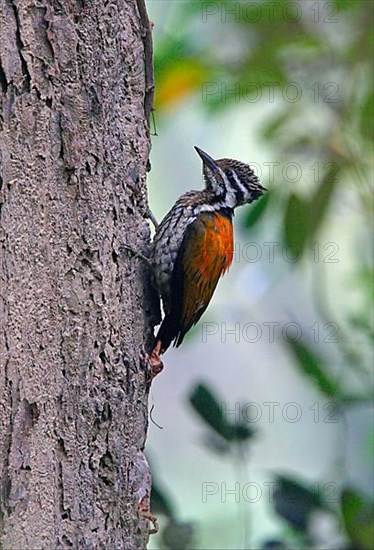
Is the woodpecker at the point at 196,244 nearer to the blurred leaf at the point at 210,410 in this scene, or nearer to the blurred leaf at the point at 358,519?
the blurred leaf at the point at 210,410

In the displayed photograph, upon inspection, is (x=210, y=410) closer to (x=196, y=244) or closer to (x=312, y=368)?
(x=312, y=368)

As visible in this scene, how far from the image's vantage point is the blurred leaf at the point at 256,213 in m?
3.44

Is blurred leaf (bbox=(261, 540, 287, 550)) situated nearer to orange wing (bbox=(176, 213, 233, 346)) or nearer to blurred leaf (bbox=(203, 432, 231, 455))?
blurred leaf (bbox=(203, 432, 231, 455))

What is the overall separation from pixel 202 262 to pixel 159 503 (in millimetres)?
734

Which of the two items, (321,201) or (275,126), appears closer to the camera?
(321,201)

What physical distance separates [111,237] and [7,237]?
357mm

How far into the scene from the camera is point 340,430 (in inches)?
137

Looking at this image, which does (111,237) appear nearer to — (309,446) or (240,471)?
(240,471)

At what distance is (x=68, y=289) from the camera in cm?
229

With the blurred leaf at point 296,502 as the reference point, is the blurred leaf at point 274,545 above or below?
below

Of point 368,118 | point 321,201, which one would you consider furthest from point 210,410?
point 368,118

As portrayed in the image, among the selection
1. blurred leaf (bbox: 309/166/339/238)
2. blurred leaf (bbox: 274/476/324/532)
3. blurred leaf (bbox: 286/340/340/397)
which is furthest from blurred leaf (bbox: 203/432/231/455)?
blurred leaf (bbox: 309/166/339/238)

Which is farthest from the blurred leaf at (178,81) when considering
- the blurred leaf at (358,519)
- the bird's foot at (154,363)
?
the blurred leaf at (358,519)

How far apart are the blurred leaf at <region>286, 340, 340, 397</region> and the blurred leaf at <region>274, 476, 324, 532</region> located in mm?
302
